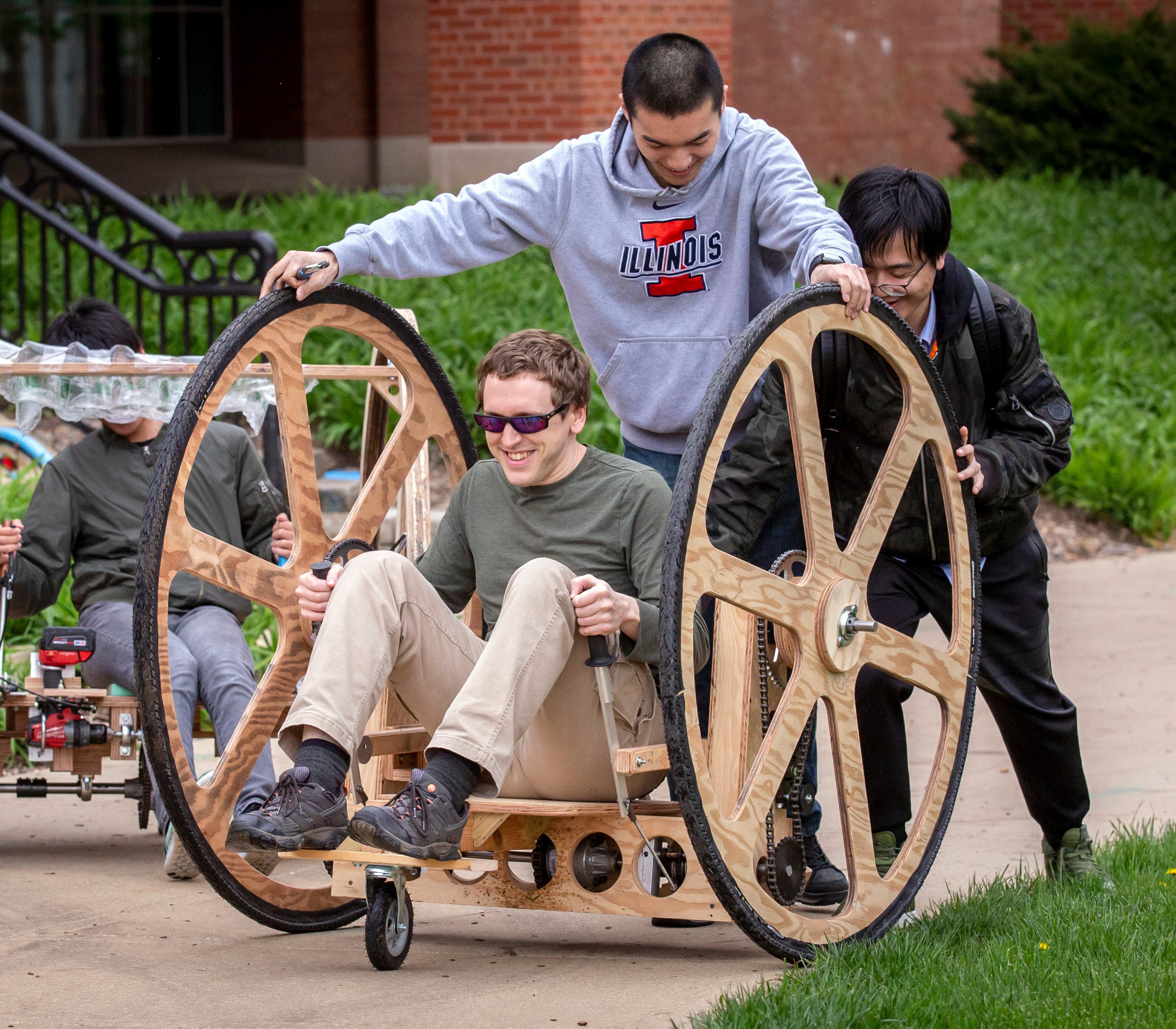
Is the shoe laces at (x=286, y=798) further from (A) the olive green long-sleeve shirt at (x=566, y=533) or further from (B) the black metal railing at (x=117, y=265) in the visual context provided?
(B) the black metal railing at (x=117, y=265)

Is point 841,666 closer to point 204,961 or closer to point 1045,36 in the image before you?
point 204,961

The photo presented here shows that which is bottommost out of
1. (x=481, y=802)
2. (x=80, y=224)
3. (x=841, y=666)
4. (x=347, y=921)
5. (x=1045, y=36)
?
(x=347, y=921)

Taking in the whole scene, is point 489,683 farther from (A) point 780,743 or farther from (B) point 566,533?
(A) point 780,743

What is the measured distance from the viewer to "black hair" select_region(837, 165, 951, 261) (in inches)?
139

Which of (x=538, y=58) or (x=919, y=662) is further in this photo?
(x=538, y=58)

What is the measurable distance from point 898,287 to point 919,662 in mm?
830

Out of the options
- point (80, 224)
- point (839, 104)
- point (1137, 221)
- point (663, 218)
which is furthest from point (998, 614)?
point (839, 104)

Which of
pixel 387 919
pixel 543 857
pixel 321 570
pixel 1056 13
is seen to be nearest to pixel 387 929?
pixel 387 919

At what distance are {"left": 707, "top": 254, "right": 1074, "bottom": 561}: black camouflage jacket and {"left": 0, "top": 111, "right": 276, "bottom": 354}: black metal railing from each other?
4187 mm

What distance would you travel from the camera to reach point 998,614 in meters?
3.82

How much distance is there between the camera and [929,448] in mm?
3635

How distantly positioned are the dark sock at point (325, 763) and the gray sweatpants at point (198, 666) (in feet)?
2.89

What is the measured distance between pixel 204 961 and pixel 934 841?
1.61m

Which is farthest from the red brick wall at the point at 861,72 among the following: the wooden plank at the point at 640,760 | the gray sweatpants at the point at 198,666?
the wooden plank at the point at 640,760
